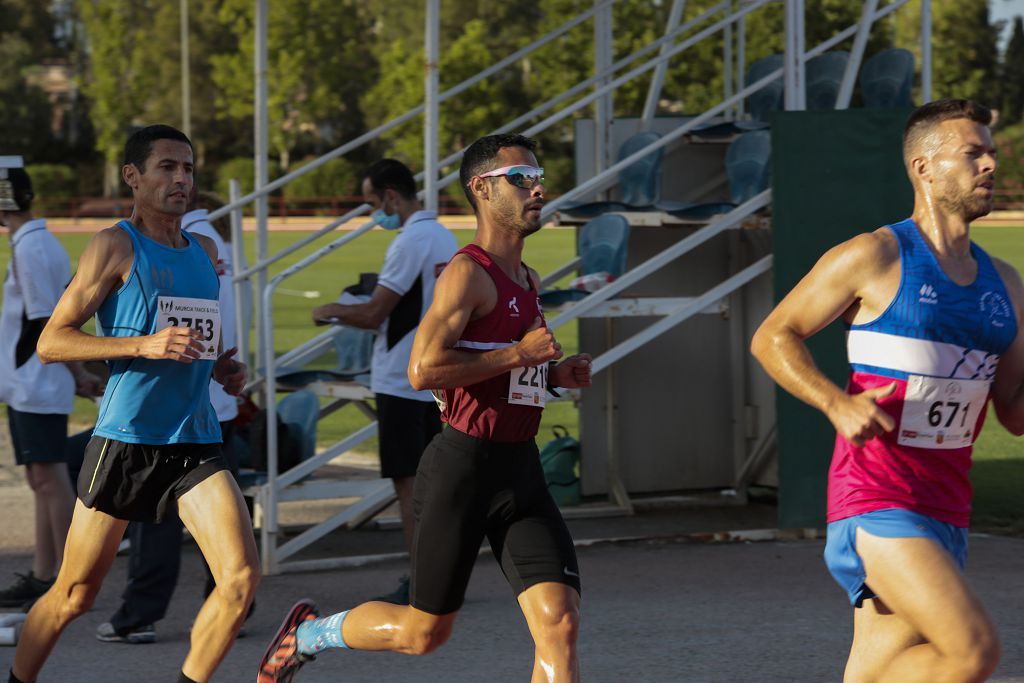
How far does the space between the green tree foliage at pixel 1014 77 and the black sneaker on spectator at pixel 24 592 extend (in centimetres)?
7089

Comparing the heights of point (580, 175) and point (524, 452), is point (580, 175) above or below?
above

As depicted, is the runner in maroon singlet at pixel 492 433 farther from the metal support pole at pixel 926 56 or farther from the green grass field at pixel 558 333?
the metal support pole at pixel 926 56

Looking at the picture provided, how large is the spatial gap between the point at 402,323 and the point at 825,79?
502 centimetres

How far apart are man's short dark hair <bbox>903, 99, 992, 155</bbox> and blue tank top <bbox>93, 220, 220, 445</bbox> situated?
7.89ft

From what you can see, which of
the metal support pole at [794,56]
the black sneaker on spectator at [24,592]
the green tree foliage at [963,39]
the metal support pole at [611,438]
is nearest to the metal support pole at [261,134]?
the metal support pole at [611,438]

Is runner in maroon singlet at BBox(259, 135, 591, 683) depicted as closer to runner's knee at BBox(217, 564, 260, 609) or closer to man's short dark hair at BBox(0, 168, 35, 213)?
runner's knee at BBox(217, 564, 260, 609)

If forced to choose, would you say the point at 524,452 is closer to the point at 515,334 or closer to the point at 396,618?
the point at 515,334

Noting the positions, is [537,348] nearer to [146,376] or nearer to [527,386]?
[527,386]

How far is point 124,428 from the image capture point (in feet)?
17.3

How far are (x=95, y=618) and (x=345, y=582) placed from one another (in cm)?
135

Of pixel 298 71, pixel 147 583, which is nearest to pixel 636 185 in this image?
pixel 147 583

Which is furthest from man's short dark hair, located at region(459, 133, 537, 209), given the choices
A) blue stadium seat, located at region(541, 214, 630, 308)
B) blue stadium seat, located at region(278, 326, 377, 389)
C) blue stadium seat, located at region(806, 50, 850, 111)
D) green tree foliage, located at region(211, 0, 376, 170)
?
green tree foliage, located at region(211, 0, 376, 170)

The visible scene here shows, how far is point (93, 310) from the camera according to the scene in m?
5.23

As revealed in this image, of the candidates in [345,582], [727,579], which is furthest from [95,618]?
[727,579]
